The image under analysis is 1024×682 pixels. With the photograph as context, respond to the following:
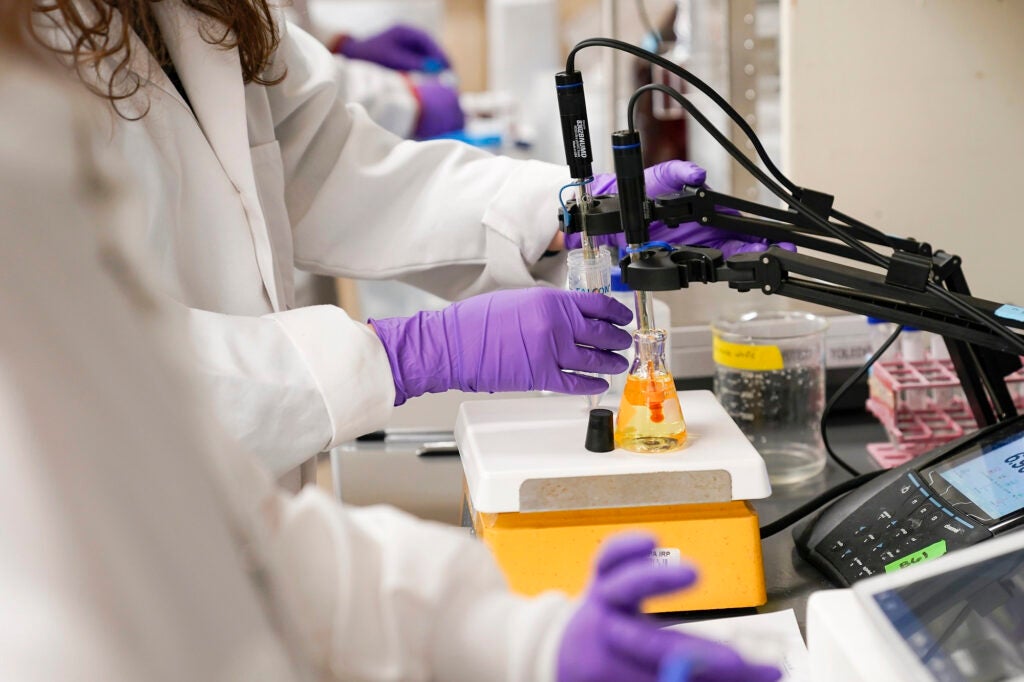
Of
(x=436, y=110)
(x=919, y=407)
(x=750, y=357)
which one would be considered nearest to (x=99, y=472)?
(x=750, y=357)

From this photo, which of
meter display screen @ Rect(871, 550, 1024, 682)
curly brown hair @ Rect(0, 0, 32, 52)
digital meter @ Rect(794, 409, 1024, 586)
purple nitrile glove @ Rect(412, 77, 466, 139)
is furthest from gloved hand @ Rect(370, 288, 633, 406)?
purple nitrile glove @ Rect(412, 77, 466, 139)

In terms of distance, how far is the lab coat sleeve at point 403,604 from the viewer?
0.59 metres

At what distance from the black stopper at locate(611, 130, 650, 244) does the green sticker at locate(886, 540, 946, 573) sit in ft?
1.24

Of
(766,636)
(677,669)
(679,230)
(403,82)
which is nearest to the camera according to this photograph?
(677,669)

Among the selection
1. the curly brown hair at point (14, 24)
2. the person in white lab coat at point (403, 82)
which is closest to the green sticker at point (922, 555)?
the curly brown hair at point (14, 24)

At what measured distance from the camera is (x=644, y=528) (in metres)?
1.02

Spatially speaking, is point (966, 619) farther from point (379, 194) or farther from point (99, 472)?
point (379, 194)

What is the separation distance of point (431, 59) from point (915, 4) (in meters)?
3.27

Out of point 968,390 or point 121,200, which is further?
point 968,390

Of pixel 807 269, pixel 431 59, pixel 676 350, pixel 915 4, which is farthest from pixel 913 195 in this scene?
pixel 431 59

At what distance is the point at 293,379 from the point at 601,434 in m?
0.30

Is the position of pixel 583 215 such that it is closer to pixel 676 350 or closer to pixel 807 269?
pixel 807 269

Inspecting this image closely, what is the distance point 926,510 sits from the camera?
1.02 meters

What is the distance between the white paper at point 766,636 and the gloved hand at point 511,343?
0.29 meters
